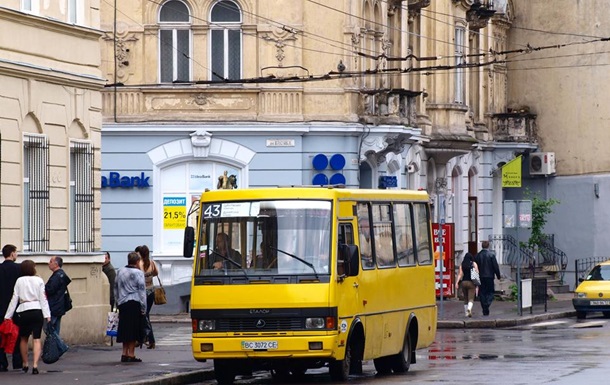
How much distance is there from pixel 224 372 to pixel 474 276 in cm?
1937

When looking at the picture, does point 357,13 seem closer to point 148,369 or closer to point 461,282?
point 461,282

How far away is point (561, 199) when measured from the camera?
55.9 meters

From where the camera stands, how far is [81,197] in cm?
2930

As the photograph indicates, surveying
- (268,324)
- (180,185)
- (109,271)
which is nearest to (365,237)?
(268,324)

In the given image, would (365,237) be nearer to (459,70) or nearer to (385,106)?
(385,106)

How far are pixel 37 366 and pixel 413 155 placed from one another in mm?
23928

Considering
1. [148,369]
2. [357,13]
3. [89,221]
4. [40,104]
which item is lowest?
[148,369]

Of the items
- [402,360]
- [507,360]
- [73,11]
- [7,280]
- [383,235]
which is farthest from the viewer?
[73,11]

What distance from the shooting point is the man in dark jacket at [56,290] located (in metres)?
24.6

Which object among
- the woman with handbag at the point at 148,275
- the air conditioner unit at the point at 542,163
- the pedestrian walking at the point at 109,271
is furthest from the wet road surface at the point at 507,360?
the air conditioner unit at the point at 542,163

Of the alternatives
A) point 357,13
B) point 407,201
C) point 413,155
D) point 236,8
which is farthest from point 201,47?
point 407,201

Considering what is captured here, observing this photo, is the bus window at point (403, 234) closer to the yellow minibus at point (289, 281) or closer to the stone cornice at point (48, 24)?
the yellow minibus at point (289, 281)

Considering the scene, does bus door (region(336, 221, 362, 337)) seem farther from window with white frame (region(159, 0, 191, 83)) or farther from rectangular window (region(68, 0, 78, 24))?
window with white frame (region(159, 0, 191, 83))

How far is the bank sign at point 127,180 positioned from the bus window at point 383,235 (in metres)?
17.6
